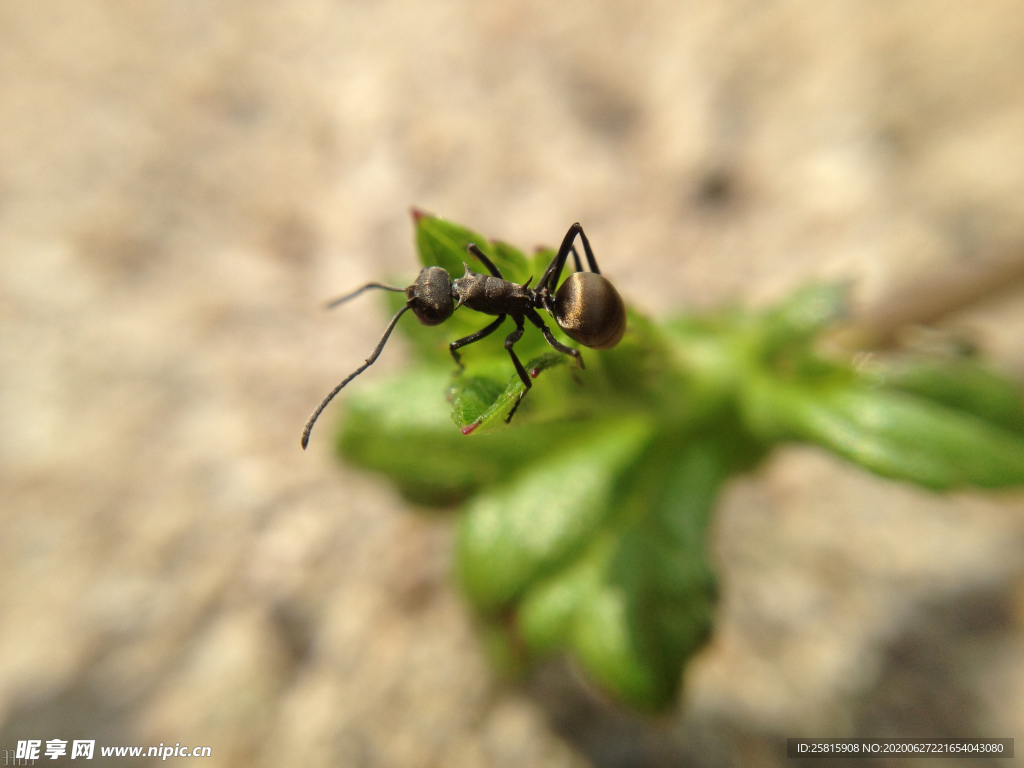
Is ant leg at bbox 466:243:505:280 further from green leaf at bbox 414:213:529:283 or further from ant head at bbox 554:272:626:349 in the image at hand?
ant head at bbox 554:272:626:349

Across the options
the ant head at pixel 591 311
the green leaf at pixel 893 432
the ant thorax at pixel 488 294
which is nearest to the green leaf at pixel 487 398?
the ant head at pixel 591 311

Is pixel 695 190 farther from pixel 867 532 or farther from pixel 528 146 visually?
pixel 867 532

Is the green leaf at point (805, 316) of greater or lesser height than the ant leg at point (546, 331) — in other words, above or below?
above

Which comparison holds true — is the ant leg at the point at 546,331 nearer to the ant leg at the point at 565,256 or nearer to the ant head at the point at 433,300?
the ant head at the point at 433,300

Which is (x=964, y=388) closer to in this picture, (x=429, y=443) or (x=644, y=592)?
(x=644, y=592)

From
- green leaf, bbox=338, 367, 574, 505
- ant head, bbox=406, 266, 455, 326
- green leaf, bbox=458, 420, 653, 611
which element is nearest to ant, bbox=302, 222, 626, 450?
ant head, bbox=406, 266, 455, 326

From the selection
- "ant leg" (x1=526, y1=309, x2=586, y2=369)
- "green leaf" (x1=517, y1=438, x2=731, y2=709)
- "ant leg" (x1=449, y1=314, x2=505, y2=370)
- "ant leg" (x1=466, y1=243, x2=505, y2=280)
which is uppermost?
"ant leg" (x1=466, y1=243, x2=505, y2=280)

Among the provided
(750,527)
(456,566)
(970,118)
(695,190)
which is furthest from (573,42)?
(456,566)
